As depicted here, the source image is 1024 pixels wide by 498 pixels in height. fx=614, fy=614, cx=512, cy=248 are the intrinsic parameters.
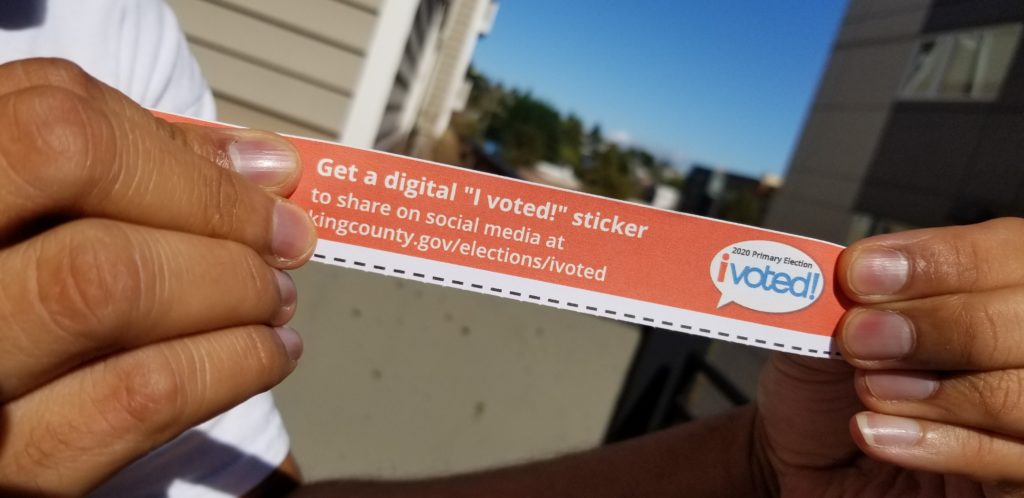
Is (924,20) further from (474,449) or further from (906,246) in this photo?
(906,246)

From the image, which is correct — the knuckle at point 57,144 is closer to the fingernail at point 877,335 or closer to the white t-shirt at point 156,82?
the white t-shirt at point 156,82

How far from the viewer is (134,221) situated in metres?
0.67

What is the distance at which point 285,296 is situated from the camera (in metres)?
0.84

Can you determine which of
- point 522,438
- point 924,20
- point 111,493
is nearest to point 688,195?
point 522,438

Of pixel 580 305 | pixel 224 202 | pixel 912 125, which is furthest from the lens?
pixel 912 125

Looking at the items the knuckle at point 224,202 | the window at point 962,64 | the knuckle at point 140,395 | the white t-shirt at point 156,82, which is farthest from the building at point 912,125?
the knuckle at point 140,395

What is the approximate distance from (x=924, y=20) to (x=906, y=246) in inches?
360

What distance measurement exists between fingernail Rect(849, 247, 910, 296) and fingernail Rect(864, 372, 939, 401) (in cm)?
12

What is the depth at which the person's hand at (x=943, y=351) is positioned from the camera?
808 millimetres

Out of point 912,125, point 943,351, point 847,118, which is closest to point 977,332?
point 943,351

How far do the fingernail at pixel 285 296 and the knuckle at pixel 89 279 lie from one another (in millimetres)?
195

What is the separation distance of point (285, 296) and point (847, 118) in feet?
32.7

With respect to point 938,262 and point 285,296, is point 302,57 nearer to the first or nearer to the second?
point 285,296

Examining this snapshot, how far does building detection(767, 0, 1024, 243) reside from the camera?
6184mm
